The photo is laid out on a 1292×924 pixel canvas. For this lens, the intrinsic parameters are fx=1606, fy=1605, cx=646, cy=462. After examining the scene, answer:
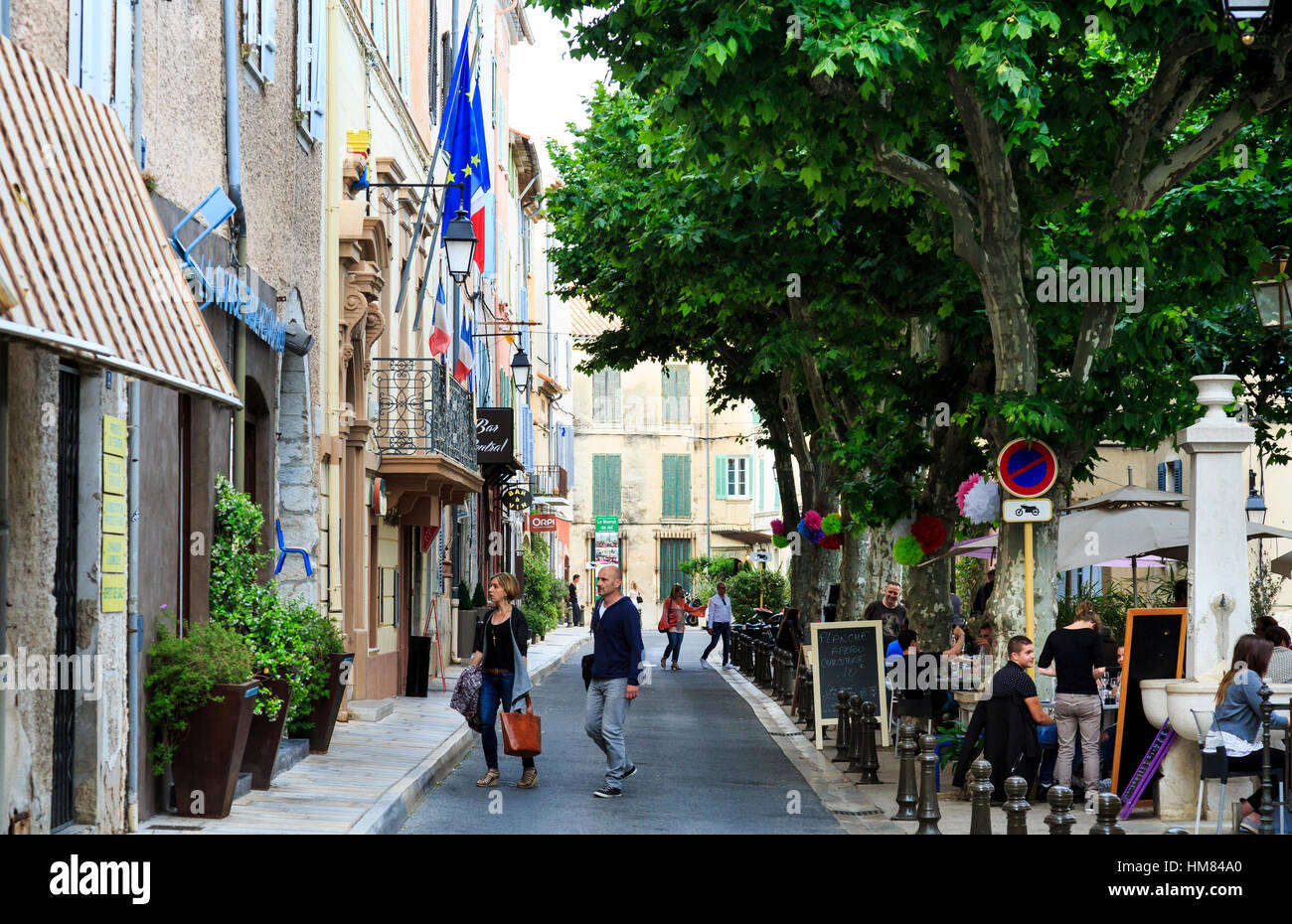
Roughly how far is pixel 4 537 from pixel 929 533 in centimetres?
957

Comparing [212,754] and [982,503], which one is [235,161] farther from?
[982,503]

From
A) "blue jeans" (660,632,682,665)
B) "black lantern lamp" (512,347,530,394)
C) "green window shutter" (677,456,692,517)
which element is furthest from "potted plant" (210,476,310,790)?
"green window shutter" (677,456,692,517)

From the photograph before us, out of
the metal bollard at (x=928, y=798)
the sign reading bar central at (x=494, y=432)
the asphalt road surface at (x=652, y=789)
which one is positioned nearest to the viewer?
the metal bollard at (x=928, y=798)

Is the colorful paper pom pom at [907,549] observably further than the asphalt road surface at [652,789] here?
Yes

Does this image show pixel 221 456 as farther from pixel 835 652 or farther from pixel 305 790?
pixel 835 652

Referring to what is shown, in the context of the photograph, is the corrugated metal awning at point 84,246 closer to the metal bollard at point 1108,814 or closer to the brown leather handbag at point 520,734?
the brown leather handbag at point 520,734

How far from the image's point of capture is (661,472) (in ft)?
216

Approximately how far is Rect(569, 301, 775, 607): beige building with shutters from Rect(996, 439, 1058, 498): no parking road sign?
175 ft

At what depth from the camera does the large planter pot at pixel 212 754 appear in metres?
9.87

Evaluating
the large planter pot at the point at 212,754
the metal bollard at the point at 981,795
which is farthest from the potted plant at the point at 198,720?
the metal bollard at the point at 981,795

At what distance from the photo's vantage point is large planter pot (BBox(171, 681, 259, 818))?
987cm

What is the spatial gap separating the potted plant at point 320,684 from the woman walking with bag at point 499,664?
4.24 ft

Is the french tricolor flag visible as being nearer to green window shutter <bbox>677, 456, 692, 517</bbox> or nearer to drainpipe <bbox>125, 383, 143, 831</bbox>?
drainpipe <bbox>125, 383, 143, 831</bbox>

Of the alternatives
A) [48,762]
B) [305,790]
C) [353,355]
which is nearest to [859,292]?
[353,355]
